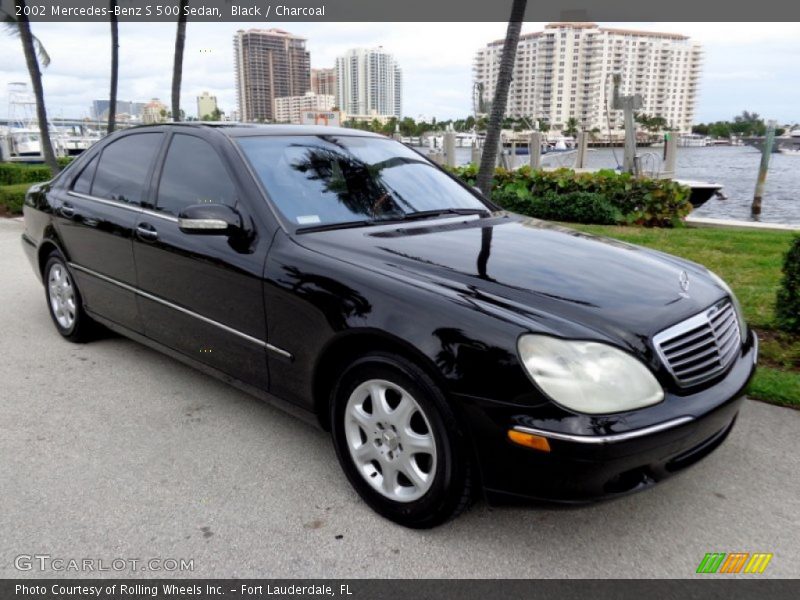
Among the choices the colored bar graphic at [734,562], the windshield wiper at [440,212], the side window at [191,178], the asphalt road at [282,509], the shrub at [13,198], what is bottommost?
the shrub at [13,198]

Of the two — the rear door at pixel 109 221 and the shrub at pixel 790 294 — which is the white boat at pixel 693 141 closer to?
the shrub at pixel 790 294

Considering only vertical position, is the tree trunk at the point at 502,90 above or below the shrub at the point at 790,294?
above

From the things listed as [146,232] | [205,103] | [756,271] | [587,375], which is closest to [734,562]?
[587,375]

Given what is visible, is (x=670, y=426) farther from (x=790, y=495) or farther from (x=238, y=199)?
(x=238, y=199)

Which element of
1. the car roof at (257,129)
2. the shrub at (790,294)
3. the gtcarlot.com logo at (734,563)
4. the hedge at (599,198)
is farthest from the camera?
the hedge at (599,198)

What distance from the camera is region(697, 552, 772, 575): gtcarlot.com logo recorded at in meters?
2.49

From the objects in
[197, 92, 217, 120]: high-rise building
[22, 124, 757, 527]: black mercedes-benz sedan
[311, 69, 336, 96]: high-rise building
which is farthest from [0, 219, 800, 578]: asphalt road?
[311, 69, 336, 96]: high-rise building

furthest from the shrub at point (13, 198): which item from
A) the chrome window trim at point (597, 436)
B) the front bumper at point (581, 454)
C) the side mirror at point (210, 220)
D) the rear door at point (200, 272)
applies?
the chrome window trim at point (597, 436)

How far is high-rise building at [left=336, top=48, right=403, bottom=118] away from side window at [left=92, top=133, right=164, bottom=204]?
4520cm

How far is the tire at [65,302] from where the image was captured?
4910mm

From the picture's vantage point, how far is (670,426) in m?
2.35

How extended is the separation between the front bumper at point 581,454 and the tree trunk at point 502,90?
683 cm

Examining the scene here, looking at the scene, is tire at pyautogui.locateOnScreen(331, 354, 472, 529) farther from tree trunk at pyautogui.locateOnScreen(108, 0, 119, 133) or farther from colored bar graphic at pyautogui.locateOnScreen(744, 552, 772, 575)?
tree trunk at pyautogui.locateOnScreen(108, 0, 119, 133)

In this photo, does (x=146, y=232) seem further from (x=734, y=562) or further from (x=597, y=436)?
(x=734, y=562)
